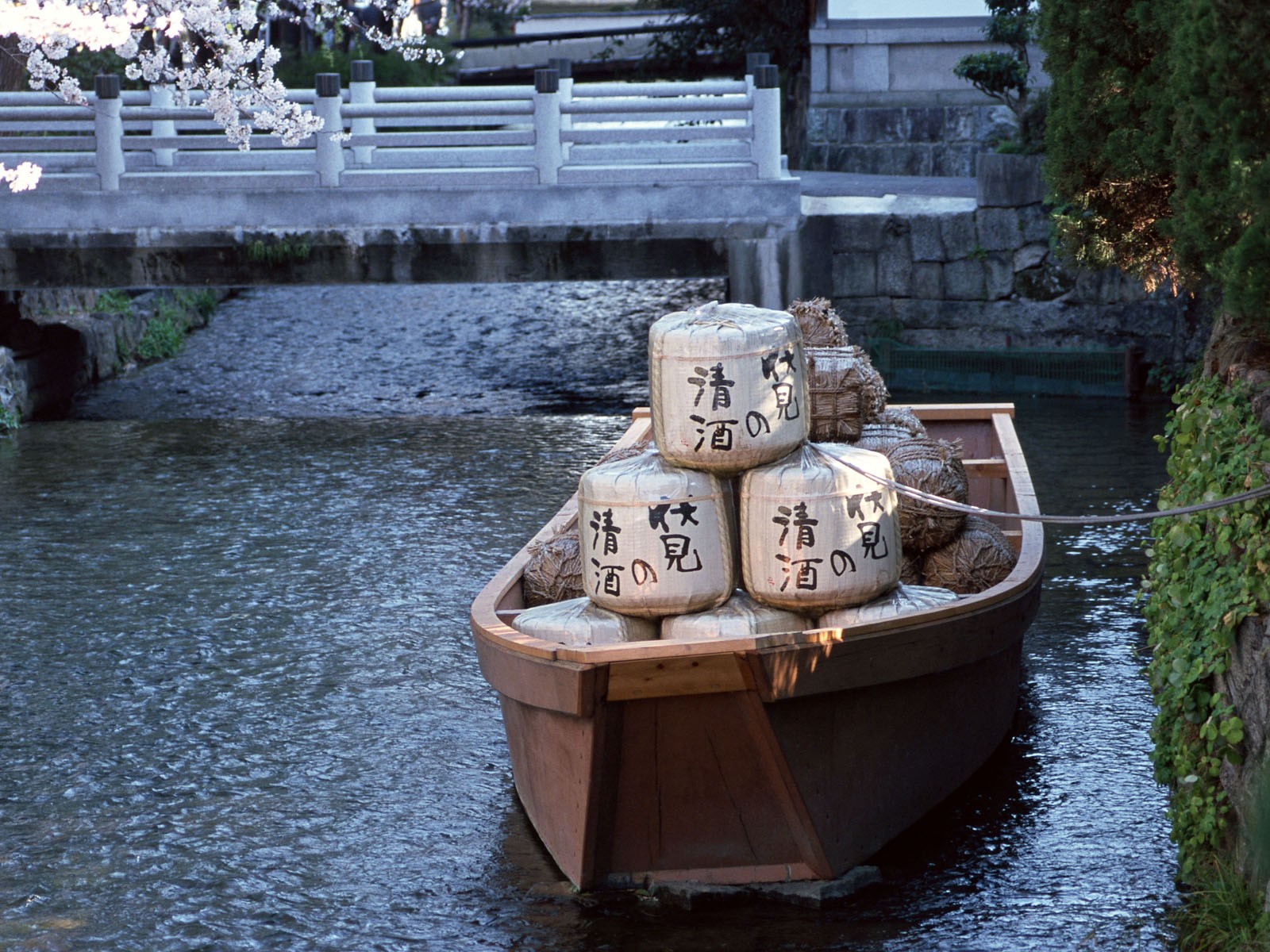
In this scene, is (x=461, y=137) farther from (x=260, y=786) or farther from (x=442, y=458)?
(x=260, y=786)

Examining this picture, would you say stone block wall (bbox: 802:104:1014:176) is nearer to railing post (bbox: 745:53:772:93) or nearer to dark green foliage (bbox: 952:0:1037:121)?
dark green foliage (bbox: 952:0:1037:121)

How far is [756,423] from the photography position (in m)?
5.52

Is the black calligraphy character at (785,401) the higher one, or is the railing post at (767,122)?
the railing post at (767,122)

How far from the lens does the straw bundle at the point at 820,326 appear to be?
26.2 feet

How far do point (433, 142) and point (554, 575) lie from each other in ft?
29.4

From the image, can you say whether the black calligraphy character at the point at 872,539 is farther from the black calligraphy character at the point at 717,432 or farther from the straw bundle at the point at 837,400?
the straw bundle at the point at 837,400

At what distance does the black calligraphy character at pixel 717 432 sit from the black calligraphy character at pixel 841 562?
1.79 feet

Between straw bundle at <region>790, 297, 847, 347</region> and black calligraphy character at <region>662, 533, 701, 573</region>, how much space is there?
2.73 m

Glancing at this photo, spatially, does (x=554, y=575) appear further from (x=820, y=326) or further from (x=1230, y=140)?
(x=1230, y=140)

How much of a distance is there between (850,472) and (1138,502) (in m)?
5.94

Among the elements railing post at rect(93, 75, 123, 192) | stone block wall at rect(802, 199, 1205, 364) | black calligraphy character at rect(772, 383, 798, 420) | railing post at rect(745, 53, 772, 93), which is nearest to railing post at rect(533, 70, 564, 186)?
railing post at rect(745, 53, 772, 93)

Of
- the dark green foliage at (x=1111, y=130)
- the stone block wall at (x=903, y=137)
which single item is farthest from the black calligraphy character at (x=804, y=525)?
the stone block wall at (x=903, y=137)

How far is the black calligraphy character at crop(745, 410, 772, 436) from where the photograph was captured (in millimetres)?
5508

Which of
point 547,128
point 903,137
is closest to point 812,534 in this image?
point 547,128
